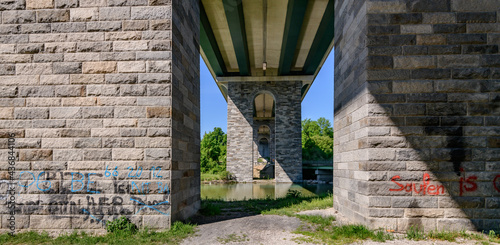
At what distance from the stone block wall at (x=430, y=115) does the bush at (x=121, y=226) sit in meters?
4.38

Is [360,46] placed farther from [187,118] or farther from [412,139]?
[187,118]

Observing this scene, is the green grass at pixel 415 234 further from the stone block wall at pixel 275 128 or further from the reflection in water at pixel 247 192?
the stone block wall at pixel 275 128

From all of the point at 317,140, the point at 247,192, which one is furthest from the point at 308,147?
the point at 247,192

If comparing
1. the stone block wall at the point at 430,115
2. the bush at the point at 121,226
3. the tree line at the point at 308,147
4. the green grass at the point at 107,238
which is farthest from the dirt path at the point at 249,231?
the tree line at the point at 308,147

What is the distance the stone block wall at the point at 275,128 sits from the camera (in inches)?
957

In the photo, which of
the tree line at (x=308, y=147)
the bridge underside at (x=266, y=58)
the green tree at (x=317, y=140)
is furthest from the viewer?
the green tree at (x=317, y=140)

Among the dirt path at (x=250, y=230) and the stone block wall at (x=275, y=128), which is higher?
the stone block wall at (x=275, y=128)

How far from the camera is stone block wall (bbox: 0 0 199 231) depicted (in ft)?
18.2

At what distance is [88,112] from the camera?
18.7ft

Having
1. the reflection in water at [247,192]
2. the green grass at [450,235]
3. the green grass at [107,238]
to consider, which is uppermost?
the green grass at [450,235]

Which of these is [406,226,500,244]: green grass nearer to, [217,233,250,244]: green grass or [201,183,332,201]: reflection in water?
[217,233,250,244]: green grass

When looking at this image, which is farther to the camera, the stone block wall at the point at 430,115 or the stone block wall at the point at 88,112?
the stone block wall at the point at 88,112

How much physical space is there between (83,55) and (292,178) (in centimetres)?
2093

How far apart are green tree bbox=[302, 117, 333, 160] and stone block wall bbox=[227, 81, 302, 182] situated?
85.5ft
